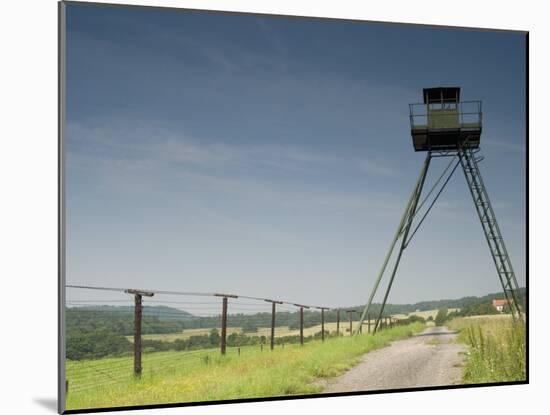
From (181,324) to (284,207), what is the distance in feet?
5.15

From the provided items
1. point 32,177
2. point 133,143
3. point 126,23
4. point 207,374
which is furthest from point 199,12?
point 207,374

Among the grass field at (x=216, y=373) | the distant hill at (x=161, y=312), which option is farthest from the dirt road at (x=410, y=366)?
the distant hill at (x=161, y=312)

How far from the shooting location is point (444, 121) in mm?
9047

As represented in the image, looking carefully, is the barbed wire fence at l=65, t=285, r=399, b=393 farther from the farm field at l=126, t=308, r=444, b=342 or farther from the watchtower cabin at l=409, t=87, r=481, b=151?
the watchtower cabin at l=409, t=87, r=481, b=151

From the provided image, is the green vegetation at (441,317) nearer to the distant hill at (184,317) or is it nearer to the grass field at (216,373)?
the distant hill at (184,317)

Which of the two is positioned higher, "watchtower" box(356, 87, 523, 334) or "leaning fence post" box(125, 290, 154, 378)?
"watchtower" box(356, 87, 523, 334)

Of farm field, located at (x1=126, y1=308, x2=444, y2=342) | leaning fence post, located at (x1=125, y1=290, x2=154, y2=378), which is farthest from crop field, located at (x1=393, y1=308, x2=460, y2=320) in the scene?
leaning fence post, located at (x1=125, y1=290, x2=154, y2=378)

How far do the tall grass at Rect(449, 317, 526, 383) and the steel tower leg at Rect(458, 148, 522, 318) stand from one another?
298 mm

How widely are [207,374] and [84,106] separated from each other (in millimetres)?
2833

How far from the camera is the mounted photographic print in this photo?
25.2 feet

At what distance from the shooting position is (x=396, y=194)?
8.80 meters

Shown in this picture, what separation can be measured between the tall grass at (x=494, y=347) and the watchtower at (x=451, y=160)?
0.22 m
